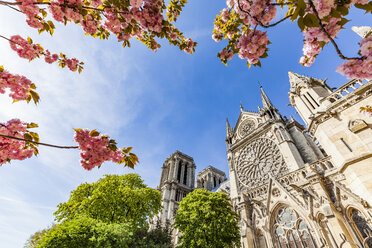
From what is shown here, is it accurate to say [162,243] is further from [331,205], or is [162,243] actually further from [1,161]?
[1,161]

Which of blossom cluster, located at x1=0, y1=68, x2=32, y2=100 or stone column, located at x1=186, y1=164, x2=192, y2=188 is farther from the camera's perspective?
stone column, located at x1=186, y1=164, x2=192, y2=188

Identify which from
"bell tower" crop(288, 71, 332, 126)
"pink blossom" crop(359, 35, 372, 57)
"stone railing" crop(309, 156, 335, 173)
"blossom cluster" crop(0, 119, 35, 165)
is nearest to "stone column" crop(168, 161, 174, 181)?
"stone railing" crop(309, 156, 335, 173)

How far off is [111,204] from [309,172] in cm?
1607

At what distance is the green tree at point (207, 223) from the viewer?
12.7 m

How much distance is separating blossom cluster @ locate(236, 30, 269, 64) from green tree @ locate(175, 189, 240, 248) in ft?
42.9

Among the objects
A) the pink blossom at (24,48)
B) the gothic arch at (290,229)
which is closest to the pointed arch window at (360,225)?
the gothic arch at (290,229)

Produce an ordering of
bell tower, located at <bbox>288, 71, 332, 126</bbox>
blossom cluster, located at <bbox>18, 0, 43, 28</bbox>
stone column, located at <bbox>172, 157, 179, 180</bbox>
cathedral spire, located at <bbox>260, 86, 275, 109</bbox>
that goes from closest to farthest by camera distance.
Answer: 1. blossom cluster, located at <bbox>18, 0, 43, 28</bbox>
2. bell tower, located at <bbox>288, 71, 332, 126</bbox>
3. cathedral spire, located at <bbox>260, 86, 275, 109</bbox>
4. stone column, located at <bbox>172, 157, 179, 180</bbox>

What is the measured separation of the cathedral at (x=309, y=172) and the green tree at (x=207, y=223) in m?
1.72

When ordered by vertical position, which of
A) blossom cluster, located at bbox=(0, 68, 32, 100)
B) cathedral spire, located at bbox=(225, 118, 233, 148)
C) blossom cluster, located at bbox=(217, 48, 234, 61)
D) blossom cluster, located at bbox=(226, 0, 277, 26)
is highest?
cathedral spire, located at bbox=(225, 118, 233, 148)

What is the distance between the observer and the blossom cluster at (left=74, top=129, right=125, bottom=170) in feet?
10.5

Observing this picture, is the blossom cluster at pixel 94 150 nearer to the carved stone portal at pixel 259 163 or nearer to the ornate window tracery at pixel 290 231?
the ornate window tracery at pixel 290 231

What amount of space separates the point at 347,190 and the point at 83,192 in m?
20.6

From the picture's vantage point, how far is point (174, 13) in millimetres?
4199

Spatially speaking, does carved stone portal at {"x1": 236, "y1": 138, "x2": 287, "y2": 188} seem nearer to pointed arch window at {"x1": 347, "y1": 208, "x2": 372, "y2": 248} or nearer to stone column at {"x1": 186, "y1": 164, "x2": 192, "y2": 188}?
pointed arch window at {"x1": 347, "y1": 208, "x2": 372, "y2": 248}
